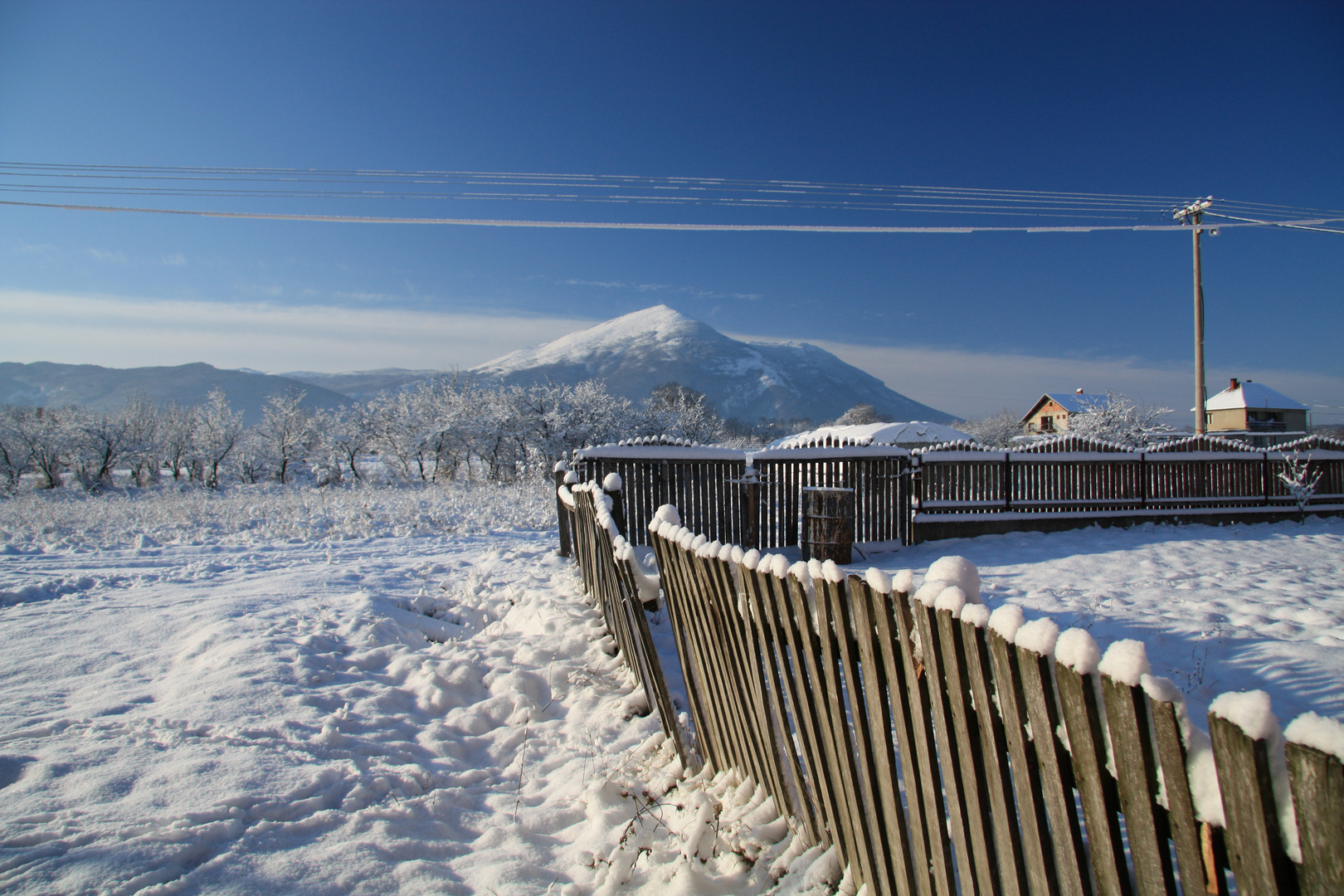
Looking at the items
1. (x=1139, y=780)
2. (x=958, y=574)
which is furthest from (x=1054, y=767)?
(x=958, y=574)

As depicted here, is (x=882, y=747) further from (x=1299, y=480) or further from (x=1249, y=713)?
(x=1299, y=480)

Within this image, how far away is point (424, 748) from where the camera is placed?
3340 mm

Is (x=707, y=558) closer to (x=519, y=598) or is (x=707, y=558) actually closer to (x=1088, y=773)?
(x=1088, y=773)

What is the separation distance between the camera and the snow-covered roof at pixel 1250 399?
50.8 meters

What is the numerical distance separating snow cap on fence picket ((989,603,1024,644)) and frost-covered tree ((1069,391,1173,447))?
34384mm

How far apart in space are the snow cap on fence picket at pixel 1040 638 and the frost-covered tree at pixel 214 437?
43912 millimetres

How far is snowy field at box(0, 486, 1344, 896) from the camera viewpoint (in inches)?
88.8

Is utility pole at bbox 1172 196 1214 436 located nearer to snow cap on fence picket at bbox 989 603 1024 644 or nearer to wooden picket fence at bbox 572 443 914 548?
wooden picket fence at bbox 572 443 914 548

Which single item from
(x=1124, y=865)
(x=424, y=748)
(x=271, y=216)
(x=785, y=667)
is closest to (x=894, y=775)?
(x=785, y=667)

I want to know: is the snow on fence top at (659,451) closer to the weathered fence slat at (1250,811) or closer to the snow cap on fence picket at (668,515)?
the snow cap on fence picket at (668,515)

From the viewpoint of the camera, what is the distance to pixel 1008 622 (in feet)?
4.21

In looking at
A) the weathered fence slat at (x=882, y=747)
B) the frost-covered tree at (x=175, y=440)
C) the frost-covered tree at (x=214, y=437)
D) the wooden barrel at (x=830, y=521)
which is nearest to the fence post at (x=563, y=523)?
the wooden barrel at (x=830, y=521)

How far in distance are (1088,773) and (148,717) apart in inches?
171

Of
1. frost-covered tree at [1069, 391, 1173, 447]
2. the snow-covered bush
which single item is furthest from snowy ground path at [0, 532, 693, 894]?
frost-covered tree at [1069, 391, 1173, 447]
